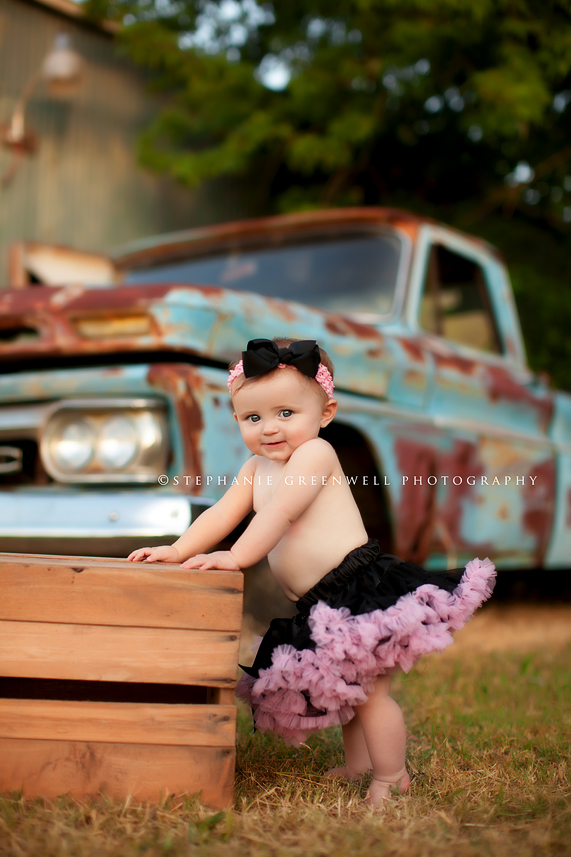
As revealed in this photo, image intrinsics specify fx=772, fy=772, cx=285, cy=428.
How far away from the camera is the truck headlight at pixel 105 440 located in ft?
6.84

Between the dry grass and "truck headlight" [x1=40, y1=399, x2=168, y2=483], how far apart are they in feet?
2.40

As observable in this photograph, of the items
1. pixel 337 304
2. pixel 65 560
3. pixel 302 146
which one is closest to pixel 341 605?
pixel 65 560

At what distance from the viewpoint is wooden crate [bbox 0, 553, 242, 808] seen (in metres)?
1.38

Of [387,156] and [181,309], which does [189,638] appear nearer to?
[181,309]

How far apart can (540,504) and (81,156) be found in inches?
293

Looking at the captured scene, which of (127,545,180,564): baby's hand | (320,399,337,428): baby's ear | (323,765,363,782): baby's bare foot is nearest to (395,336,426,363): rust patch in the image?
(320,399,337,428): baby's ear

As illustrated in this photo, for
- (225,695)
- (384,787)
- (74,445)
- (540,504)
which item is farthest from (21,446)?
(540,504)

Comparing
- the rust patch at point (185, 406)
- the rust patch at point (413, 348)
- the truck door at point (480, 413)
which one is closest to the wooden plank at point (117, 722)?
the rust patch at point (185, 406)

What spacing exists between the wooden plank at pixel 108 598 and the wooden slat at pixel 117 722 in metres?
0.15

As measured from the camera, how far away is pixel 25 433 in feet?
7.31

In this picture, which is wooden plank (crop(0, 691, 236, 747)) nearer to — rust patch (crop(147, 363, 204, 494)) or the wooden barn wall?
rust patch (crop(147, 363, 204, 494))

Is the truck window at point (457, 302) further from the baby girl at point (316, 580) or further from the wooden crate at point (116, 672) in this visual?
the wooden crate at point (116, 672)

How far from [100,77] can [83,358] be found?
8.12 meters

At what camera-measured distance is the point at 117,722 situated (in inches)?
54.4
